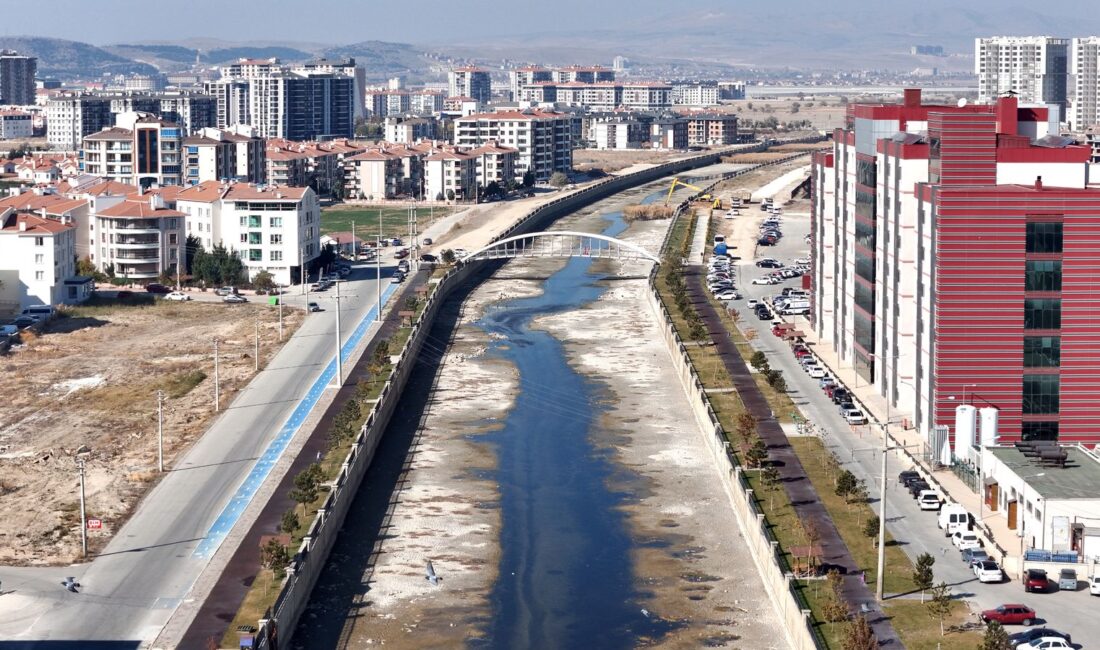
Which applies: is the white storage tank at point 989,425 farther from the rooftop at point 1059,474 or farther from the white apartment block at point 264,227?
the white apartment block at point 264,227

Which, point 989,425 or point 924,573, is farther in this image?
point 989,425

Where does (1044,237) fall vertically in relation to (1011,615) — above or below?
above

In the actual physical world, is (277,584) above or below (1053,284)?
below

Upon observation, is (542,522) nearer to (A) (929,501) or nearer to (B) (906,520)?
(B) (906,520)

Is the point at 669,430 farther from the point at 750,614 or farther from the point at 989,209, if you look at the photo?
the point at 750,614

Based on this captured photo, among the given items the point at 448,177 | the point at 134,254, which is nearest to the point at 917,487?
the point at 134,254

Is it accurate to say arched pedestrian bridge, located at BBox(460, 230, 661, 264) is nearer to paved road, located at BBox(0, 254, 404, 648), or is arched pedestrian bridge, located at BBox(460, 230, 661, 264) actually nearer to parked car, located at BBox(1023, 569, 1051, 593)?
paved road, located at BBox(0, 254, 404, 648)

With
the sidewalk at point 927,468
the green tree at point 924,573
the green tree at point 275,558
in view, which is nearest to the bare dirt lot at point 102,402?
the green tree at point 275,558

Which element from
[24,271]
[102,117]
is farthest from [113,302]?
[102,117]
